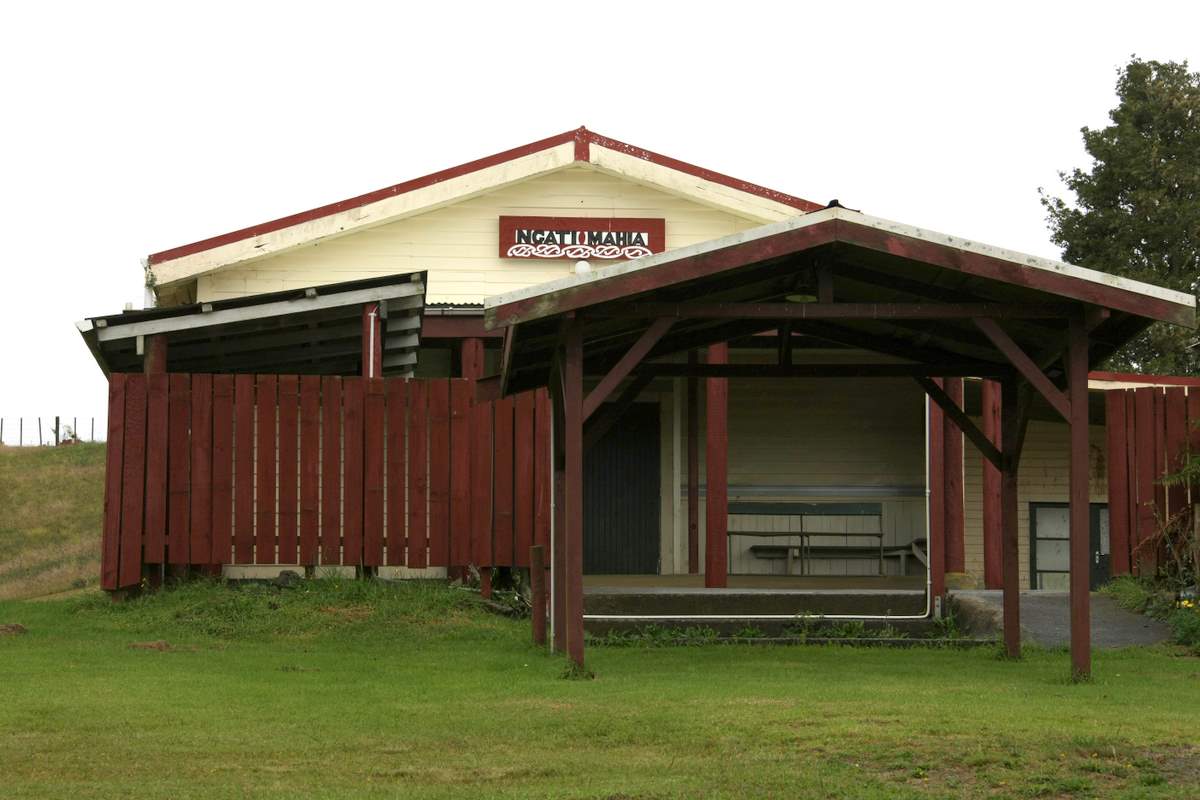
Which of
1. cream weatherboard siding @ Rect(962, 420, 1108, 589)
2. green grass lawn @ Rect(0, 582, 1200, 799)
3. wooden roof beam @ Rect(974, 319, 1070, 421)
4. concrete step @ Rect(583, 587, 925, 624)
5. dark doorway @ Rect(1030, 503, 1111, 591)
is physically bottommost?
green grass lawn @ Rect(0, 582, 1200, 799)

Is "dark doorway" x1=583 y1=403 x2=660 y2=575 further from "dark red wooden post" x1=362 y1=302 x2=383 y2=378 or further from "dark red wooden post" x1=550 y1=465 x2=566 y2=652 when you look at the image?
"dark red wooden post" x1=550 y1=465 x2=566 y2=652

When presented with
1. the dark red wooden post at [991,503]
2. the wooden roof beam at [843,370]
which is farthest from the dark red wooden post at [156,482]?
the dark red wooden post at [991,503]

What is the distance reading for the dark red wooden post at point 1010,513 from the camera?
513 inches

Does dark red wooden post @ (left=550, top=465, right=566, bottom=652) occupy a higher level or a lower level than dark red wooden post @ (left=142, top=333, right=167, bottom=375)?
lower

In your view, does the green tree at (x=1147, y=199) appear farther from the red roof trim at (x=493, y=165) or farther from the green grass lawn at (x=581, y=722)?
the green grass lawn at (x=581, y=722)

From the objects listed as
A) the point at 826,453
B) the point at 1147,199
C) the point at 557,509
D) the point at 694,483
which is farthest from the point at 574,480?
the point at 1147,199

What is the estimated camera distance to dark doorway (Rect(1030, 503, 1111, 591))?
21.8m

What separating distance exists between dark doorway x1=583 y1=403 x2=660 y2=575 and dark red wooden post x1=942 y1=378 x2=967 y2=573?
13.8ft

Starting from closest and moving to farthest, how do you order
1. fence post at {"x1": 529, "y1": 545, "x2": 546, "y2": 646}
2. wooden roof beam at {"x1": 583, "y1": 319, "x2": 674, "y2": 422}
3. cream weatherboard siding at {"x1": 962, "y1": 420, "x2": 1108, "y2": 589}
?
wooden roof beam at {"x1": 583, "y1": 319, "x2": 674, "y2": 422}, fence post at {"x1": 529, "y1": 545, "x2": 546, "y2": 646}, cream weatherboard siding at {"x1": 962, "y1": 420, "x2": 1108, "y2": 589}

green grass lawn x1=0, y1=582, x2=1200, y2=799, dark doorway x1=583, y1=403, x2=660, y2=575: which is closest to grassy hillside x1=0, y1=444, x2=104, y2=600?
dark doorway x1=583, y1=403, x2=660, y2=575

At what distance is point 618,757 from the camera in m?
8.42

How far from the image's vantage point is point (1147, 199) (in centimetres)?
3788

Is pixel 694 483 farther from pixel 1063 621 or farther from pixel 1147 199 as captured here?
pixel 1147 199

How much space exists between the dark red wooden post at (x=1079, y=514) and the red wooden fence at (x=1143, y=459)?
5.33 meters
